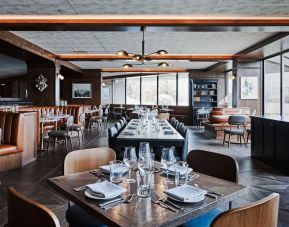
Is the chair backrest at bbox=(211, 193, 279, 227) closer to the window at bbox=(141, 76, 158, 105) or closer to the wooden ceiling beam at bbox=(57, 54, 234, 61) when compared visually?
the wooden ceiling beam at bbox=(57, 54, 234, 61)

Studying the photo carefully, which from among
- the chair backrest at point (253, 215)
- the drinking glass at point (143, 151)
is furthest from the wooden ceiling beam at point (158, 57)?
the chair backrest at point (253, 215)

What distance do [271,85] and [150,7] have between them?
6.18 meters

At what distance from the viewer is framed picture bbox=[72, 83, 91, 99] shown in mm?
14023

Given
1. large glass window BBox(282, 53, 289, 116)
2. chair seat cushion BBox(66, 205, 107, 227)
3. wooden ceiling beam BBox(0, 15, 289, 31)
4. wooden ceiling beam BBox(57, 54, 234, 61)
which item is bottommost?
chair seat cushion BBox(66, 205, 107, 227)

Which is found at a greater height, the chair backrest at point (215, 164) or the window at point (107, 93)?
the window at point (107, 93)

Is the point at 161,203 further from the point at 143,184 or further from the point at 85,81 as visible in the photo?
the point at 85,81

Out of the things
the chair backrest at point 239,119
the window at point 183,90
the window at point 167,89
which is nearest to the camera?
the chair backrest at point 239,119

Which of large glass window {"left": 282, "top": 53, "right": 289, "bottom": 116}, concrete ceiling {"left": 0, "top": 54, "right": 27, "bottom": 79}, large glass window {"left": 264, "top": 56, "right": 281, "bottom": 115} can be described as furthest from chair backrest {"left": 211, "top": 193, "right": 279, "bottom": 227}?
concrete ceiling {"left": 0, "top": 54, "right": 27, "bottom": 79}

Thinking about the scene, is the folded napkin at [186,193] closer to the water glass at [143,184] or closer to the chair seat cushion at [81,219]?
the water glass at [143,184]

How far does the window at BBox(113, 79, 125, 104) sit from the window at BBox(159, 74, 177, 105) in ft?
8.56

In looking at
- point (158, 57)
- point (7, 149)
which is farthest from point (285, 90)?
point (7, 149)

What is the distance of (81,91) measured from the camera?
14102 mm

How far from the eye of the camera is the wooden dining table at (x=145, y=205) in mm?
1235

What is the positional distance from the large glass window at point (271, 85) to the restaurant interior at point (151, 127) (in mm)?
40
